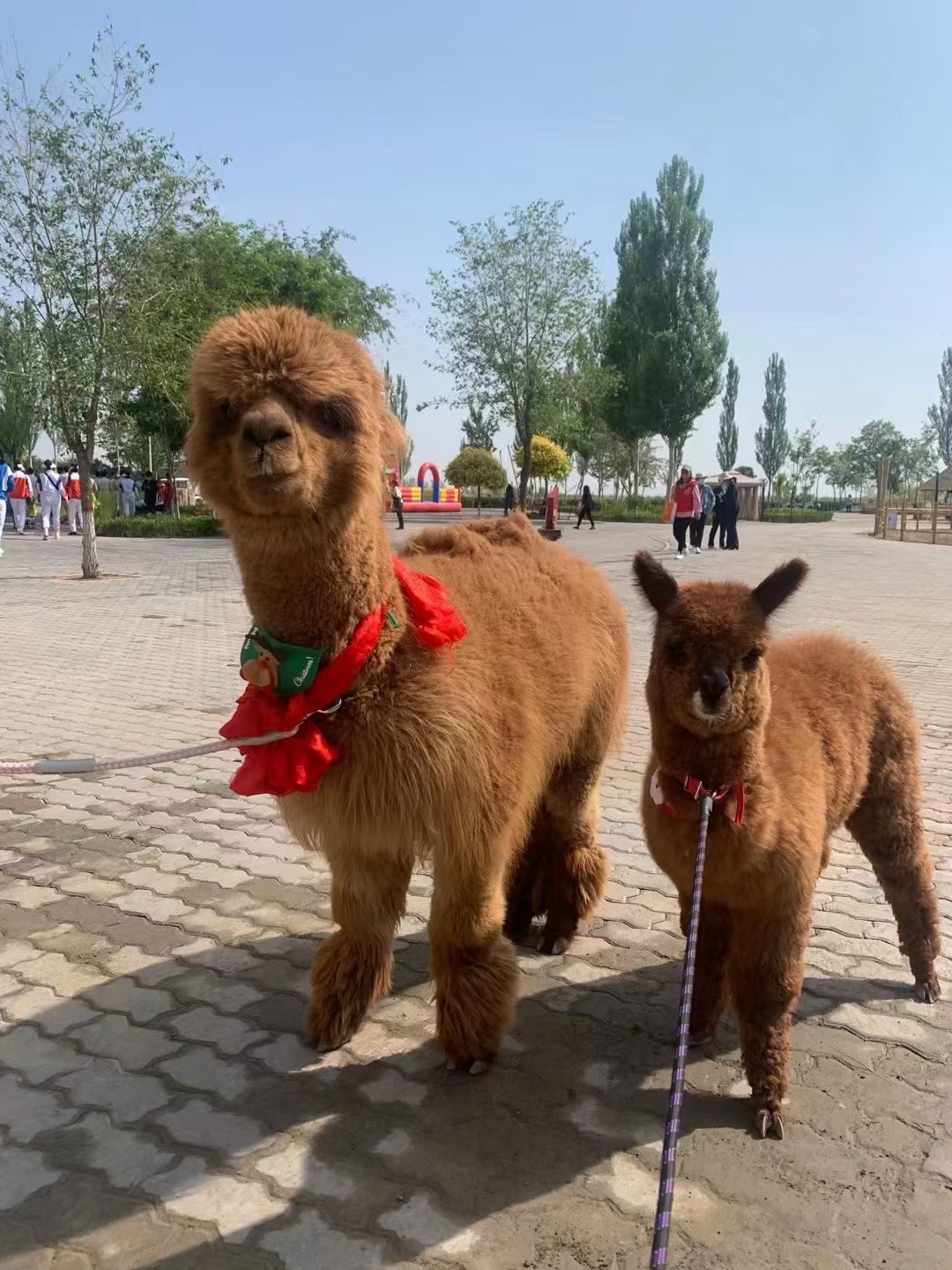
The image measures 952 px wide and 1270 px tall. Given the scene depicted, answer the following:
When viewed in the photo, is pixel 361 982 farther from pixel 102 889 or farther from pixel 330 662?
pixel 102 889

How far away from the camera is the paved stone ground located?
202 centimetres

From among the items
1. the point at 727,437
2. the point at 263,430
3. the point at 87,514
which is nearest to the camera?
the point at 263,430

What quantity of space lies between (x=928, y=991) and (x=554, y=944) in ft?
3.99

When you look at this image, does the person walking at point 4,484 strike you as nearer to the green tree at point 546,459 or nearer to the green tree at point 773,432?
the green tree at point 546,459

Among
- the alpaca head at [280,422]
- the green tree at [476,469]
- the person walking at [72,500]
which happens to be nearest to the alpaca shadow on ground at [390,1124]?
the alpaca head at [280,422]

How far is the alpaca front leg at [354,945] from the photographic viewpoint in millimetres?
2746

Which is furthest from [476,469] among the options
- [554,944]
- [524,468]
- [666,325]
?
[554,944]

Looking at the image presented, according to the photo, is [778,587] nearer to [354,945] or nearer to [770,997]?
[770,997]

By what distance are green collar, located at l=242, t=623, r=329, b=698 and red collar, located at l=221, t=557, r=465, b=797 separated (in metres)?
0.02

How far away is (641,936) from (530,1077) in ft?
3.15

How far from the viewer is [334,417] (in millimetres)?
2260

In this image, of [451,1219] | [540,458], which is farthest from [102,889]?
[540,458]

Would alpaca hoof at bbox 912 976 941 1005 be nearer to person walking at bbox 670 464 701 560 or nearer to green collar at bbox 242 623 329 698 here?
green collar at bbox 242 623 329 698

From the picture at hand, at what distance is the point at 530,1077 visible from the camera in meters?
2.60
